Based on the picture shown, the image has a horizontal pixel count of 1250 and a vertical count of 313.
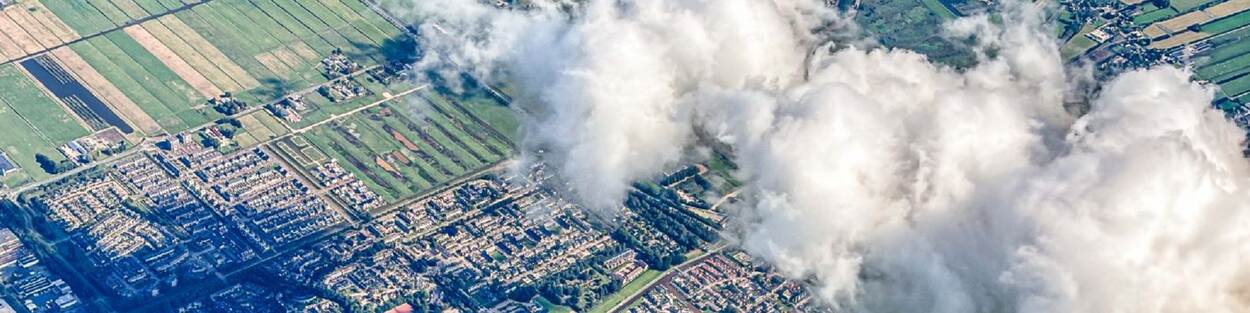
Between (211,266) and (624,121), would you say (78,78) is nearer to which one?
(211,266)

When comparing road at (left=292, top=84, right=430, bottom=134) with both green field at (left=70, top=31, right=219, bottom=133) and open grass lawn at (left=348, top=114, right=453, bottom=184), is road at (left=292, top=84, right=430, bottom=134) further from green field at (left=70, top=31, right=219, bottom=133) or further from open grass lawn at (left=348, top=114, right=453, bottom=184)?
green field at (left=70, top=31, right=219, bottom=133)

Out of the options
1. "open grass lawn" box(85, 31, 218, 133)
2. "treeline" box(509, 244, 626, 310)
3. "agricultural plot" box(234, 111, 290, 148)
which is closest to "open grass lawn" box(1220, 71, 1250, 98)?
"treeline" box(509, 244, 626, 310)

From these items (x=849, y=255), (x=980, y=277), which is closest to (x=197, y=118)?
(x=849, y=255)

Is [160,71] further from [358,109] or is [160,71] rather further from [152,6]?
[358,109]

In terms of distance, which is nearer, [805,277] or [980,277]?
[980,277]

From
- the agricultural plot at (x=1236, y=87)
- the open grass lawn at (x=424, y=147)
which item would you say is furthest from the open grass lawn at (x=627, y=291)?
the agricultural plot at (x=1236, y=87)

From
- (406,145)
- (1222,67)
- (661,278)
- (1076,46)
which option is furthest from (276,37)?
(1222,67)

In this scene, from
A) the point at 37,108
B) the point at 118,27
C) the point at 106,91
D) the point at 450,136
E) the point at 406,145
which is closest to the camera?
the point at 406,145
